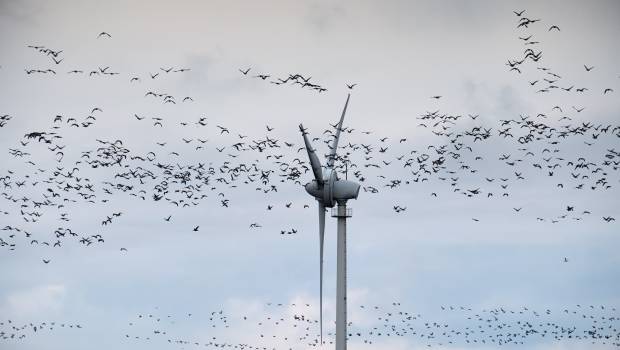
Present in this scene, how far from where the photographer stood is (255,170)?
134875mm

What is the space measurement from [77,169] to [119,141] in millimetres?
7803

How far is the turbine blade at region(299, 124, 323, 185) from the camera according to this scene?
386 feet

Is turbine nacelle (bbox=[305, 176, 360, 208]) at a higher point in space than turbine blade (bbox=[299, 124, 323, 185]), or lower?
lower

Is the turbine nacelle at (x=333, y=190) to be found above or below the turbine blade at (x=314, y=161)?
below

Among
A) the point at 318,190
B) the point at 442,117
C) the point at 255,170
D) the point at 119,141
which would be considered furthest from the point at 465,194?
the point at 119,141

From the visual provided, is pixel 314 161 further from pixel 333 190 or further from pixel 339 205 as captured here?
pixel 339 205

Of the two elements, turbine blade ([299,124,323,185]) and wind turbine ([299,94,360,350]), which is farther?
wind turbine ([299,94,360,350])

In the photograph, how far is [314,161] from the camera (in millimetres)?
119875

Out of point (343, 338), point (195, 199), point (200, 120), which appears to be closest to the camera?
point (200, 120)

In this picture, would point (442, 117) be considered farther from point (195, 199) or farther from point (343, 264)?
point (195, 199)

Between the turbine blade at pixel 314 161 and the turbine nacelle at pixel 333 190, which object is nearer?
the turbine blade at pixel 314 161

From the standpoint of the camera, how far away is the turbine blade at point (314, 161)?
117631 mm

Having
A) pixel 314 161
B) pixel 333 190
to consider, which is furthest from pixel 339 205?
pixel 314 161

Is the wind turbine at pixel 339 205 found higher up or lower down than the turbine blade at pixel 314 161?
lower down
